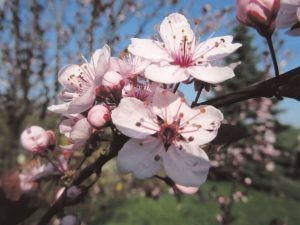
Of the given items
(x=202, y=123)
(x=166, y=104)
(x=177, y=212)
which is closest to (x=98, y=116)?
(x=166, y=104)

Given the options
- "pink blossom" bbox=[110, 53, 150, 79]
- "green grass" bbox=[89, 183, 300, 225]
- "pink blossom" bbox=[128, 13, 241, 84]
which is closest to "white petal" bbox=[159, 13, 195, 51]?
"pink blossom" bbox=[128, 13, 241, 84]

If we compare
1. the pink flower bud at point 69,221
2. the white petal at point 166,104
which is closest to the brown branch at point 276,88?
the white petal at point 166,104

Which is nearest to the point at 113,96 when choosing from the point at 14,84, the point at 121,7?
the point at 121,7

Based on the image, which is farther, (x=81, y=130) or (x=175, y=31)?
(x=175, y=31)

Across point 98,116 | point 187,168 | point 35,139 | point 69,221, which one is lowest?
point 69,221

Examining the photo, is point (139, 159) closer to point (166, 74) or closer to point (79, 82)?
point (166, 74)

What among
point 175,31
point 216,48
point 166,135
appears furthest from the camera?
point 175,31

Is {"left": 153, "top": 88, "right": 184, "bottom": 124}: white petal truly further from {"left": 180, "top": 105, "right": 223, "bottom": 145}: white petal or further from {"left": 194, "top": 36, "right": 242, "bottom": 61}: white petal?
{"left": 194, "top": 36, "right": 242, "bottom": 61}: white petal
